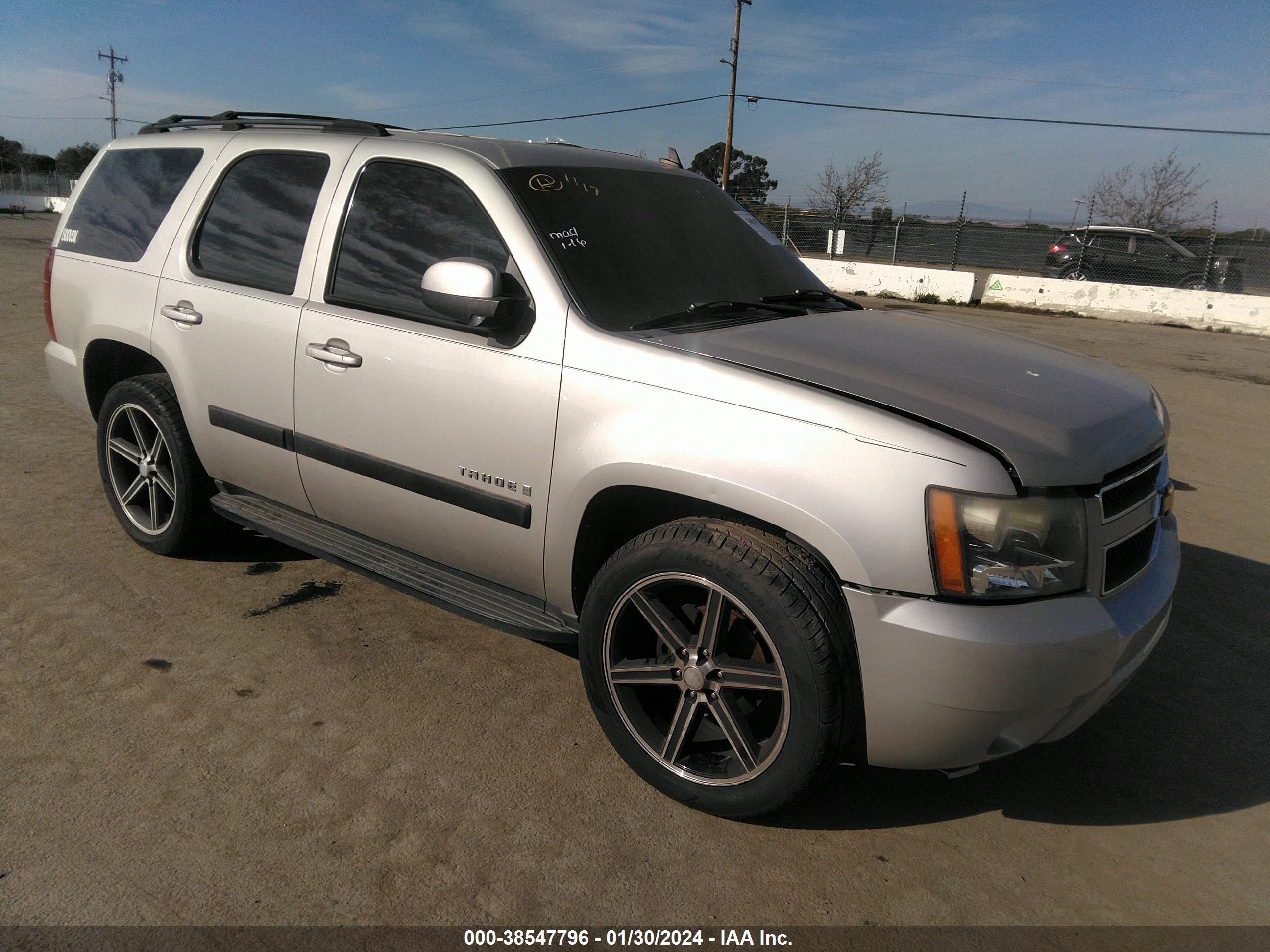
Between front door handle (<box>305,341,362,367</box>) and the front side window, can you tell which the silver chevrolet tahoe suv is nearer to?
front door handle (<box>305,341,362,367</box>)

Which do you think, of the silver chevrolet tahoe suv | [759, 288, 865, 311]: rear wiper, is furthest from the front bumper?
[759, 288, 865, 311]: rear wiper

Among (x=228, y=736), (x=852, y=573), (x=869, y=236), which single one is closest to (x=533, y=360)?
(x=852, y=573)

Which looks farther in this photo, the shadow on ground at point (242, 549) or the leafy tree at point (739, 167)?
the leafy tree at point (739, 167)

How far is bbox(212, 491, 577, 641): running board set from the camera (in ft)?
9.65

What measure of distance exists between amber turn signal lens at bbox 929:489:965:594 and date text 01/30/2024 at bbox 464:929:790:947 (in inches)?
38.2

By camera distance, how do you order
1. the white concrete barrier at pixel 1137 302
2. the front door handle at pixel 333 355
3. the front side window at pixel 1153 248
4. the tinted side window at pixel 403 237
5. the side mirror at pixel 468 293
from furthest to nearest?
the front side window at pixel 1153 248 → the white concrete barrier at pixel 1137 302 → the front door handle at pixel 333 355 → the tinted side window at pixel 403 237 → the side mirror at pixel 468 293

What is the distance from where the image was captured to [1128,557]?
8.27 ft

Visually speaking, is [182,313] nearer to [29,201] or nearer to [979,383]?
[979,383]

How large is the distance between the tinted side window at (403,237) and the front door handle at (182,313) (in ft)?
2.50

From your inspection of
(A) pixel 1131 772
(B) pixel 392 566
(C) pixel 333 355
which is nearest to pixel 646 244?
(C) pixel 333 355

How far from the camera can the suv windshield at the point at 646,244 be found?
293 cm

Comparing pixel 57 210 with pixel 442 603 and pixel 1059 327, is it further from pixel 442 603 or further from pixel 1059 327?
pixel 442 603

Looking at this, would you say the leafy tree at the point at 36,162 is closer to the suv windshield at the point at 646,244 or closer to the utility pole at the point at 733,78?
the utility pole at the point at 733,78

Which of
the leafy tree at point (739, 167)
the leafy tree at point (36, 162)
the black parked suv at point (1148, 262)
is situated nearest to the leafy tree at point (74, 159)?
the leafy tree at point (36, 162)
